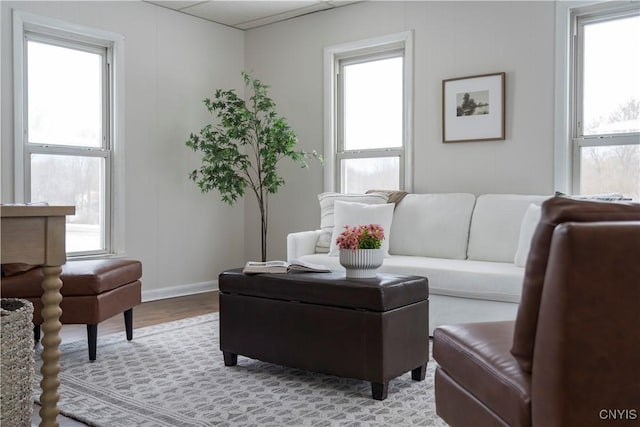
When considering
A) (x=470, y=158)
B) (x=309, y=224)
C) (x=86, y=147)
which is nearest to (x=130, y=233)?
(x=86, y=147)

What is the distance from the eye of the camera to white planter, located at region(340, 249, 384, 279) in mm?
2812

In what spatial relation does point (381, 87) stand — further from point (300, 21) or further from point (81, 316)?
point (81, 316)

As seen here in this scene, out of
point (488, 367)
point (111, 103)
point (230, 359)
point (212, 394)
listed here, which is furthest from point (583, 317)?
point (111, 103)

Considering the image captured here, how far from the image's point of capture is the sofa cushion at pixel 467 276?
3.46 metres

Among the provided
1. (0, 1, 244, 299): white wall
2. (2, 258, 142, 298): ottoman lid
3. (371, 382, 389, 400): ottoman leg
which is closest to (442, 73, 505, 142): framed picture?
(0, 1, 244, 299): white wall

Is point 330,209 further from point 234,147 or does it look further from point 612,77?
point 612,77

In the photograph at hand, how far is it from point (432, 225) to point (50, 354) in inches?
117

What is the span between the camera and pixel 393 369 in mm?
2648

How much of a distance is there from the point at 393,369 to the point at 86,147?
3.39m

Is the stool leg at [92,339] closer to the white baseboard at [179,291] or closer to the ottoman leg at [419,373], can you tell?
the ottoman leg at [419,373]

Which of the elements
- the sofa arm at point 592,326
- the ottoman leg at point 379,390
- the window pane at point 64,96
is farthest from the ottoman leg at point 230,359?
the window pane at point 64,96

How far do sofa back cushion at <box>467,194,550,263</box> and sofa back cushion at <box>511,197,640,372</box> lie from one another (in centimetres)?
253

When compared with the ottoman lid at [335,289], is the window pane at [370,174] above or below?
above

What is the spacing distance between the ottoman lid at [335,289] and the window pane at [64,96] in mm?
2410
